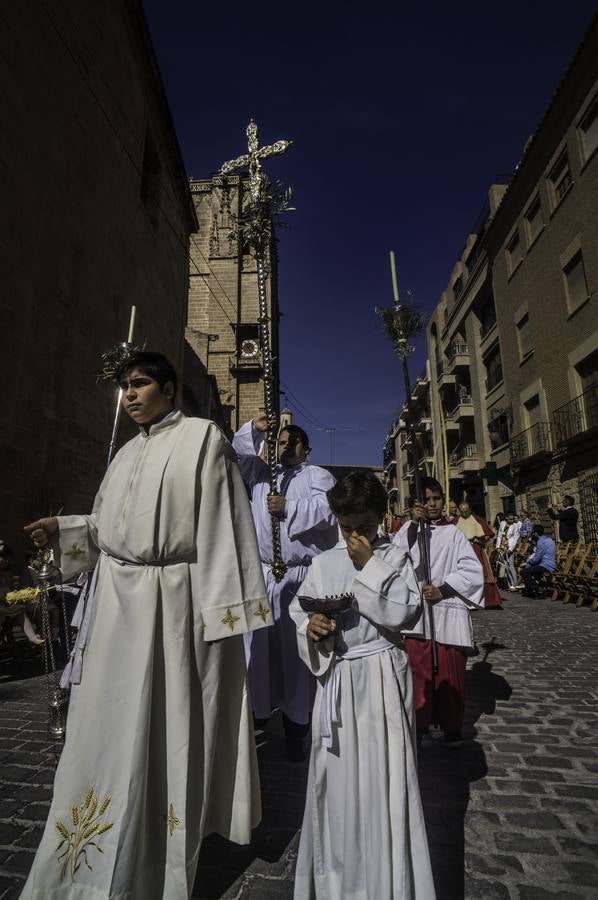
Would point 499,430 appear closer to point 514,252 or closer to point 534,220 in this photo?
point 514,252

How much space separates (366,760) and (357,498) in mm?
1017

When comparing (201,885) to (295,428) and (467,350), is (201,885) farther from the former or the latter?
(467,350)

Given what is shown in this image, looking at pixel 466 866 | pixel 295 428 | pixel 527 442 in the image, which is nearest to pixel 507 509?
pixel 527 442

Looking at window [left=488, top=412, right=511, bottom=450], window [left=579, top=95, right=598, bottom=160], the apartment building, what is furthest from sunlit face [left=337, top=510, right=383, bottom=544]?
window [left=488, top=412, right=511, bottom=450]

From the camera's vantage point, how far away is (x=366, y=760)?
1898 mm

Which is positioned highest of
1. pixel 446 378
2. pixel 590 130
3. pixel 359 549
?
pixel 590 130

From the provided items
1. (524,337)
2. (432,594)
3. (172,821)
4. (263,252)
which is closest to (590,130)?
(524,337)

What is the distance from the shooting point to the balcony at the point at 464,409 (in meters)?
28.7

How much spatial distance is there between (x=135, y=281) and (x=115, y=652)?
1195 cm

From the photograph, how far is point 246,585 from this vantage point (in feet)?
7.46

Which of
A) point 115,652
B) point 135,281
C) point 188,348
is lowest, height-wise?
point 115,652

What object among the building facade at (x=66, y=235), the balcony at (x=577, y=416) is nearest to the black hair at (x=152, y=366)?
the building facade at (x=66, y=235)

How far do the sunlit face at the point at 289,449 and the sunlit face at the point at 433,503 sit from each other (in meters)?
1.15

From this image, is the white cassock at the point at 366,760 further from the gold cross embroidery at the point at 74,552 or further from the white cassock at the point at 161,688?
the gold cross embroidery at the point at 74,552
